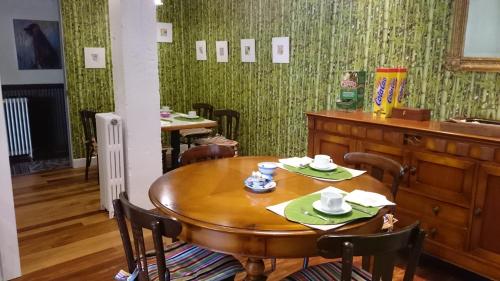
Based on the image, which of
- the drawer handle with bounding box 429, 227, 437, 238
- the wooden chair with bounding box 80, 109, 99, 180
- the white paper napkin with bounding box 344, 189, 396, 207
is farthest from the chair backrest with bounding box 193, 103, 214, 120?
the white paper napkin with bounding box 344, 189, 396, 207

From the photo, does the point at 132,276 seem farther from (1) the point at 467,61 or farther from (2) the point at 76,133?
(2) the point at 76,133

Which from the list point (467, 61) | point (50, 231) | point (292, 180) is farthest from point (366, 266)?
point (50, 231)

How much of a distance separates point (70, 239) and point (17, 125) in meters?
2.78

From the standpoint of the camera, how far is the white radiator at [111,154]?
11.1 feet

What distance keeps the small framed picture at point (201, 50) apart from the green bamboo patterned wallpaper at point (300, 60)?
94mm

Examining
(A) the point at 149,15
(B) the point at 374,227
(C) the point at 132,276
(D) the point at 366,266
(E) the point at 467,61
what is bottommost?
(D) the point at 366,266

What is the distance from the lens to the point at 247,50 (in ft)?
15.5

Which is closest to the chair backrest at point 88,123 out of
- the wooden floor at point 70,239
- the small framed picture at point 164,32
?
the wooden floor at point 70,239

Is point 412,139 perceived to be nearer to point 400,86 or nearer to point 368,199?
point 400,86

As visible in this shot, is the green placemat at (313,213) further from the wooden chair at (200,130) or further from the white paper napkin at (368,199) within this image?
the wooden chair at (200,130)

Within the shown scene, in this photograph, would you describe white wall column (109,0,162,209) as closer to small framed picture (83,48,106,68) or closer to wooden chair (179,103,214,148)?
wooden chair (179,103,214,148)

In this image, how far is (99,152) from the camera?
3.70 metres

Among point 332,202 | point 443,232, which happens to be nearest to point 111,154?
point 332,202

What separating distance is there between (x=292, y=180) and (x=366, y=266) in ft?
2.18
